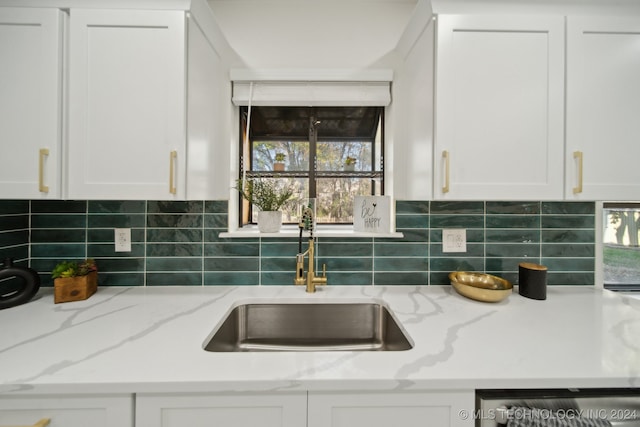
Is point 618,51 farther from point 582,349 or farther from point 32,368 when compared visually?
point 32,368

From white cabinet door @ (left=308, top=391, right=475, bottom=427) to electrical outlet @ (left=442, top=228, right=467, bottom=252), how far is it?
866 millimetres

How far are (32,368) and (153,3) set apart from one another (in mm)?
1310

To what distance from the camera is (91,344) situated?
0.89 metres

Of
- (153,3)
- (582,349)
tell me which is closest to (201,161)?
(153,3)

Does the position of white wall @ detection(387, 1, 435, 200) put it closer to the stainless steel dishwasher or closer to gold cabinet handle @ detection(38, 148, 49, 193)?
the stainless steel dishwasher

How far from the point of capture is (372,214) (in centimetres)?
156

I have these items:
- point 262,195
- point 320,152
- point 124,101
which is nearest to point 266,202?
point 262,195

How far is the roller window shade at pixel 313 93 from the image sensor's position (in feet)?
5.07

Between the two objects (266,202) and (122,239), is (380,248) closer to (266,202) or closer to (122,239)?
(266,202)

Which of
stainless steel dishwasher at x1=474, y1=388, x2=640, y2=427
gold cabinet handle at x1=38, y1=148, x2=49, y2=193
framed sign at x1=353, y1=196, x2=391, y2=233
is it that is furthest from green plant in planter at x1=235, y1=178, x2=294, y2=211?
stainless steel dishwasher at x1=474, y1=388, x2=640, y2=427

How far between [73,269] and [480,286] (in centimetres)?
195

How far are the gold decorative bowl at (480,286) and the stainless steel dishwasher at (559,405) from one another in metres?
0.47

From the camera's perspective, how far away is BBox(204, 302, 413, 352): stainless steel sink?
1.31m

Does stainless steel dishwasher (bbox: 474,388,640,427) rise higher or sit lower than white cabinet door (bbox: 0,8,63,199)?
lower
